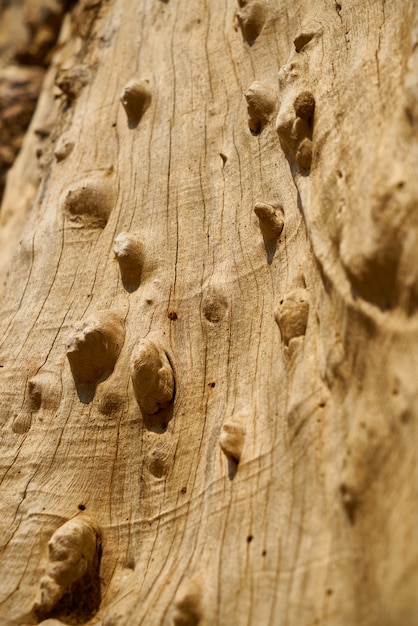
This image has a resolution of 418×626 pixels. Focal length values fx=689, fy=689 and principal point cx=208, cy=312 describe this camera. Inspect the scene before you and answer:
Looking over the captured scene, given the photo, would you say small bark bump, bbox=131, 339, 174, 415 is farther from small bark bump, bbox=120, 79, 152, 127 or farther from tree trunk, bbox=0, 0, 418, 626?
small bark bump, bbox=120, 79, 152, 127

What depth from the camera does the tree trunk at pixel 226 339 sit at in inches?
51.8

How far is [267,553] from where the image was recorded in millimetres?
1434

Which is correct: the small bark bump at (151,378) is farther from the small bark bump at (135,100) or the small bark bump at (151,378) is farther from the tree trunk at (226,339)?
the small bark bump at (135,100)

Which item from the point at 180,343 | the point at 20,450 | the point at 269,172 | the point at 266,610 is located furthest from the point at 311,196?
the point at 20,450

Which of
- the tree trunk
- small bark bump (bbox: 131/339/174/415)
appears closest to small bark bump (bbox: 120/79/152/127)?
the tree trunk

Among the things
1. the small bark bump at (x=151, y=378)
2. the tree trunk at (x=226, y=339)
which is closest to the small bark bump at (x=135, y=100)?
the tree trunk at (x=226, y=339)

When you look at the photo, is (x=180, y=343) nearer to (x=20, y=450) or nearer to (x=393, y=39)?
(x=20, y=450)

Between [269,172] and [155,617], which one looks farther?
[269,172]

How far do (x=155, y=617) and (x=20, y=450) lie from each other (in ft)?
2.33

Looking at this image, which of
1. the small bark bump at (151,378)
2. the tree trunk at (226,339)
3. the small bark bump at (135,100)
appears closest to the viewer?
the tree trunk at (226,339)

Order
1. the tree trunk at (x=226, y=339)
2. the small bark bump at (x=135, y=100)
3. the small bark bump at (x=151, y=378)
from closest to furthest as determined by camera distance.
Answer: the tree trunk at (x=226, y=339) → the small bark bump at (x=151, y=378) → the small bark bump at (x=135, y=100)

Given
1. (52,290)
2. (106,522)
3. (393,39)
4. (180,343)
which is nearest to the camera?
(393,39)

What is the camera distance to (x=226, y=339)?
1865 mm

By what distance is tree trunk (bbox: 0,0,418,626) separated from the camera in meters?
1.31
